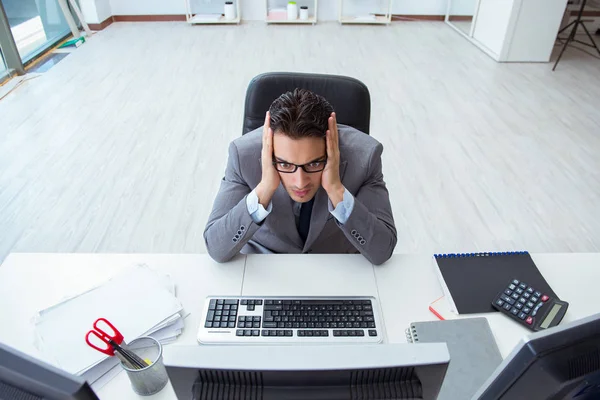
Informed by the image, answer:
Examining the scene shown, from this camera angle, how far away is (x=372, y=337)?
98cm

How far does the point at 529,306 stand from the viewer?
104 centimetres

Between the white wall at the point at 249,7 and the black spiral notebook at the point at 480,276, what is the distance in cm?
534

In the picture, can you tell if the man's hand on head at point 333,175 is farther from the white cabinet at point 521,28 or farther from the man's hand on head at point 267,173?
the white cabinet at point 521,28

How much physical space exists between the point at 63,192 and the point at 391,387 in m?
2.64

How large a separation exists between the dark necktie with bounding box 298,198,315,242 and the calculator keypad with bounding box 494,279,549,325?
567 millimetres

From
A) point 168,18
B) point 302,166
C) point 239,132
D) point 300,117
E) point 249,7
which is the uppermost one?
point 300,117

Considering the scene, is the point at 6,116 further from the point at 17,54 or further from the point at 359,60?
the point at 359,60

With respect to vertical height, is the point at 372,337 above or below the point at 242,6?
above

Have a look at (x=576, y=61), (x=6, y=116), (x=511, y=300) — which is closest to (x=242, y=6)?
(x=6, y=116)

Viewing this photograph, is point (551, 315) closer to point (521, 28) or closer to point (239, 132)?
point (239, 132)

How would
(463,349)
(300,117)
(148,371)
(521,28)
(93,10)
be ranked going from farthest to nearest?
1. (93,10)
2. (521,28)
3. (300,117)
4. (463,349)
5. (148,371)

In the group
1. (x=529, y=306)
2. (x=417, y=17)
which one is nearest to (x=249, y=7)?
(x=417, y=17)

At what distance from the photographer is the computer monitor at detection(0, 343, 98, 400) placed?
0.46 metres

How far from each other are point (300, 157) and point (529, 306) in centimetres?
67
